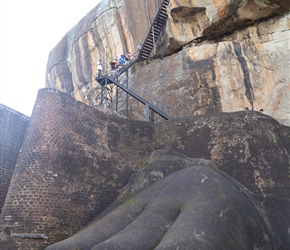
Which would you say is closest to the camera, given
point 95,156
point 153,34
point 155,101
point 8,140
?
point 95,156

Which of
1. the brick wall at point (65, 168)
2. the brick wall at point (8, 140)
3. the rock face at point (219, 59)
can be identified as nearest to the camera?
the brick wall at point (65, 168)

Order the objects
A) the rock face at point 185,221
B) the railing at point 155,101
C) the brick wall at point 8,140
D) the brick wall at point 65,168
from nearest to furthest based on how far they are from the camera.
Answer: the rock face at point 185,221 → the brick wall at point 65,168 → the brick wall at point 8,140 → the railing at point 155,101

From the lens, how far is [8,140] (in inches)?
573

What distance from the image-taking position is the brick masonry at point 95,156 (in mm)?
11203

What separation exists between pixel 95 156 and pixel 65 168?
1390mm

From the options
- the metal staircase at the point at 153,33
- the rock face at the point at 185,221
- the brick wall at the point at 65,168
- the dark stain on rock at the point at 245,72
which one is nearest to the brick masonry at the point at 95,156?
the brick wall at the point at 65,168

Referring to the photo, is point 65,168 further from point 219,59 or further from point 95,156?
point 219,59

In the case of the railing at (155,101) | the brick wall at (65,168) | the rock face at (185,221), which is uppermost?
the railing at (155,101)

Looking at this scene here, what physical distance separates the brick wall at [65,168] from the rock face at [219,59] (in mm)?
6450

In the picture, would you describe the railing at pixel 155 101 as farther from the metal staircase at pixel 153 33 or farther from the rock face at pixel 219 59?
the metal staircase at pixel 153 33

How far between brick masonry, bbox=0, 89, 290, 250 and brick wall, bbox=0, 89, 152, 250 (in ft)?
0.09

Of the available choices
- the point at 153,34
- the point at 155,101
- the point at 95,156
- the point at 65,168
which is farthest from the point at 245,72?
the point at 65,168

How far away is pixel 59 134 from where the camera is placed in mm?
12578

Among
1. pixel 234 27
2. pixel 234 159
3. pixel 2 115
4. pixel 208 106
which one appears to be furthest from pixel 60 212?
pixel 234 27
